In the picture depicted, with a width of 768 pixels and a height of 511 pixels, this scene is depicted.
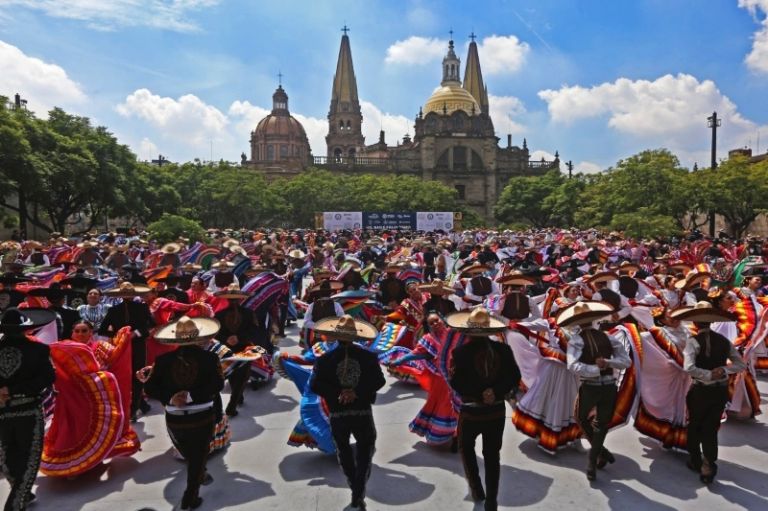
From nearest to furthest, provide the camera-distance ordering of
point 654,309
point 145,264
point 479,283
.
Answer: point 654,309, point 479,283, point 145,264

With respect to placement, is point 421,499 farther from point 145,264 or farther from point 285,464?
point 145,264

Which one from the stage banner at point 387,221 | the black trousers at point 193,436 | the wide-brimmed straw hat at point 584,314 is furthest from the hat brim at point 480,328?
the stage banner at point 387,221

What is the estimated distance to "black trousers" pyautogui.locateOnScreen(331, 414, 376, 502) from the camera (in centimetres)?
481

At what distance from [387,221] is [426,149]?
41838 millimetres

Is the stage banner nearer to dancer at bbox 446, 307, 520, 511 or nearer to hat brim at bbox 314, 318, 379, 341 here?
hat brim at bbox 314, 318, 379, 341

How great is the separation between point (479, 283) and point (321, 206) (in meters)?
46.1

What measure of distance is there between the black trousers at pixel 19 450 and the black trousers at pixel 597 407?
14.7 feet

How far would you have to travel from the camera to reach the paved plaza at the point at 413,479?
5039mm

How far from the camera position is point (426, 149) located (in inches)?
2995

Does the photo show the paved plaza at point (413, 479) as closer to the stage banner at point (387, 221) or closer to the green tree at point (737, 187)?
the green tree at point (737, 187)

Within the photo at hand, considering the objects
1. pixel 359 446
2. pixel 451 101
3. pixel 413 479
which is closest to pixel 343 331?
pixel 359 446

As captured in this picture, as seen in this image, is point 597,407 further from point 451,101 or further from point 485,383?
point 451,101

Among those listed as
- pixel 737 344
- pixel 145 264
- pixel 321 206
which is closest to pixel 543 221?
pixel 321 206

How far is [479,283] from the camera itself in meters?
9.68
